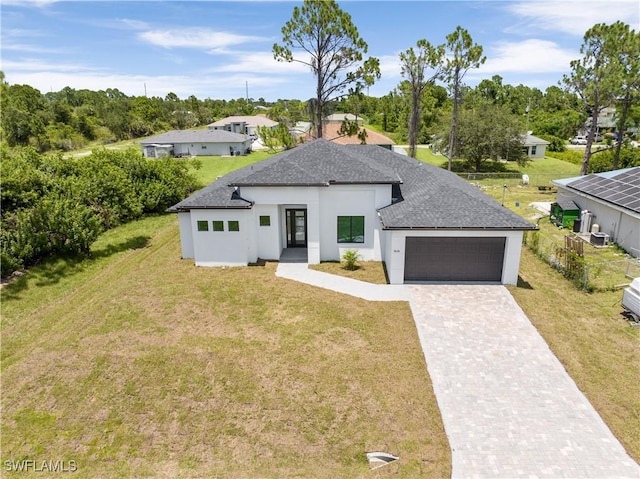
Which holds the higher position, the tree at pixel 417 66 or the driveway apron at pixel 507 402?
the tree at pixel 417 66

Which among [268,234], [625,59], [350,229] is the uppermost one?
[625,59]

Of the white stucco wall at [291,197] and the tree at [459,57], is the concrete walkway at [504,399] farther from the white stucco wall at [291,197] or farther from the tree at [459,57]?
the tree at [459,57]

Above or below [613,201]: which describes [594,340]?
below

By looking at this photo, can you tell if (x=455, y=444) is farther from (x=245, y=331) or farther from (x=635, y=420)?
(x=245, y=331)

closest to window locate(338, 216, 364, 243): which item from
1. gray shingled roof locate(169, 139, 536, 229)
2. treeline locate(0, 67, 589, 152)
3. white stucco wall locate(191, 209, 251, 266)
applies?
gray shingled roof locate(169, 139, 536, 229)

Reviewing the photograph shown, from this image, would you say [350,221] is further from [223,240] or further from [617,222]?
[617,222]

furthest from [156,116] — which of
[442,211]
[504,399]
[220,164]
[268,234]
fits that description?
[504,399]

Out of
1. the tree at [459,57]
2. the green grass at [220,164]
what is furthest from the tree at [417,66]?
the green grass at [220,164]

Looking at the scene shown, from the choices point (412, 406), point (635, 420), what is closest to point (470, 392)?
point (412, 406)
